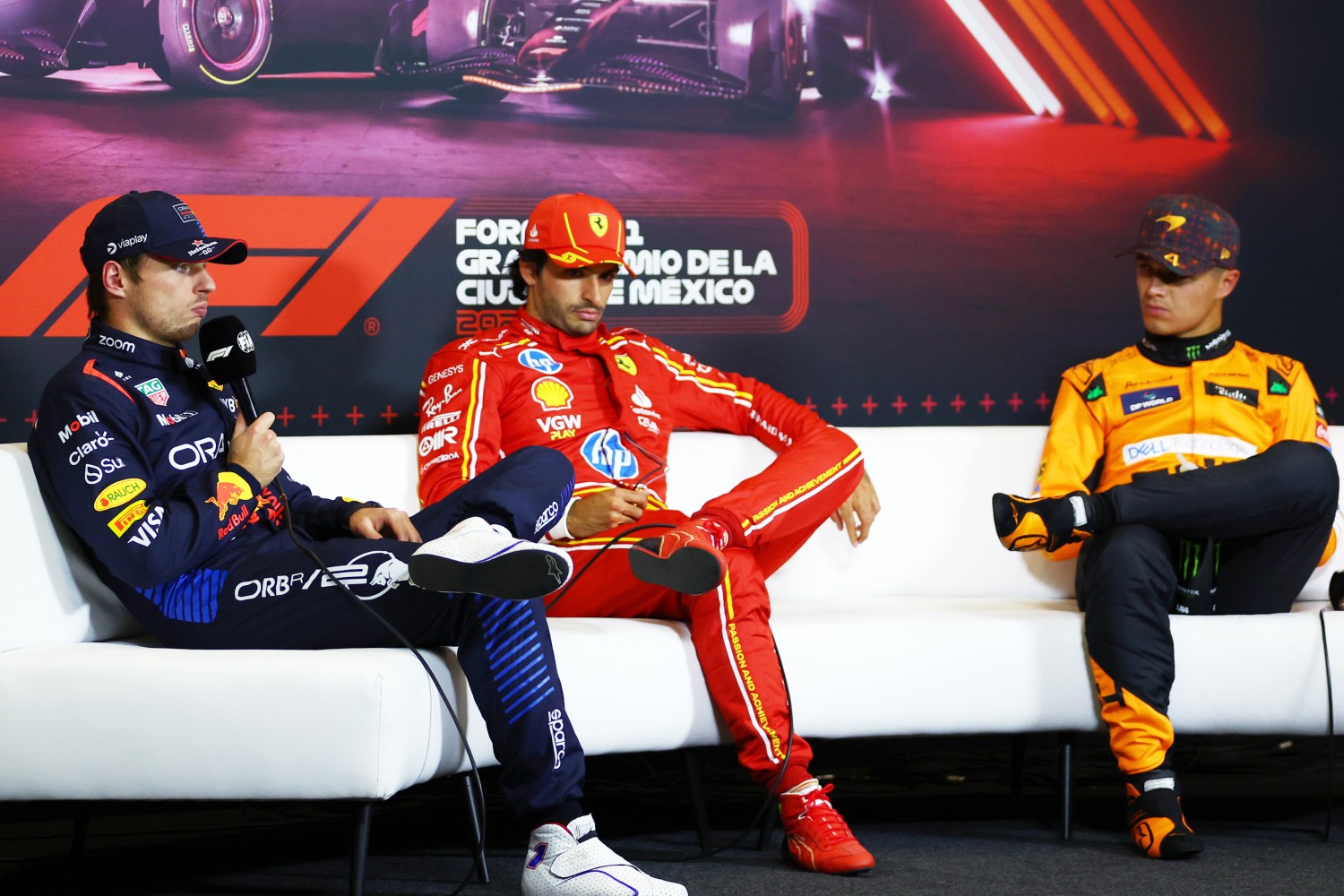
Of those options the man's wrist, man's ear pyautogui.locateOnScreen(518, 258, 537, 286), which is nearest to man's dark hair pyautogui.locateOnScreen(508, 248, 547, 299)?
man's ear pyautogui.locateOnScreen(518, 258, 537, 286)

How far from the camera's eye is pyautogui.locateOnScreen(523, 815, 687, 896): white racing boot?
2051 mm

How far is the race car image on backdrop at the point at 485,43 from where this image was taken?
10.7 ft

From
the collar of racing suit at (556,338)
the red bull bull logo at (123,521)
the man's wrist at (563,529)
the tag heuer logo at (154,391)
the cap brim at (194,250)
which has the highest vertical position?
the cap brim at (194,250)

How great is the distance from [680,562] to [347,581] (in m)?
0.53

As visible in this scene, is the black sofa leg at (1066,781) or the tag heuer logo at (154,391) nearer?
the tag heuer logo at (154,391)

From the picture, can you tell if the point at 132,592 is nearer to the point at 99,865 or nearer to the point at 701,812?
the point at 99,865

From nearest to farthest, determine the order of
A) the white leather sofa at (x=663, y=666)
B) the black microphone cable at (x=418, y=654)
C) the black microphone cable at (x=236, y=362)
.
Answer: the white leather sofa at (x=663, y=666) → the black microphone cable at (x=418, y=654) → the black microphone cable at (x=236, y=362)

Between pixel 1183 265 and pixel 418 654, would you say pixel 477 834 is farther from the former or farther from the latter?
pixel 1183 265

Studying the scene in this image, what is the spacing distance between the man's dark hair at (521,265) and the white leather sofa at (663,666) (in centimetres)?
49

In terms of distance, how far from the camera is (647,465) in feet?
9.81

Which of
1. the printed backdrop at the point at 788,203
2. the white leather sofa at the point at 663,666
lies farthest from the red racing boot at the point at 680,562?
the printed backdrop at the point at 788,203

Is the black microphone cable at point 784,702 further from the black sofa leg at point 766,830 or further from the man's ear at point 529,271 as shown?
the man's ear at point 529,271

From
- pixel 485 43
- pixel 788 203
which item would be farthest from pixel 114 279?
pixel 788 203

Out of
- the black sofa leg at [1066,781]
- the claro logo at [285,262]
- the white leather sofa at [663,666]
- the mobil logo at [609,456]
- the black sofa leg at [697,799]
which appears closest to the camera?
the white leather sofa at [663,666]
